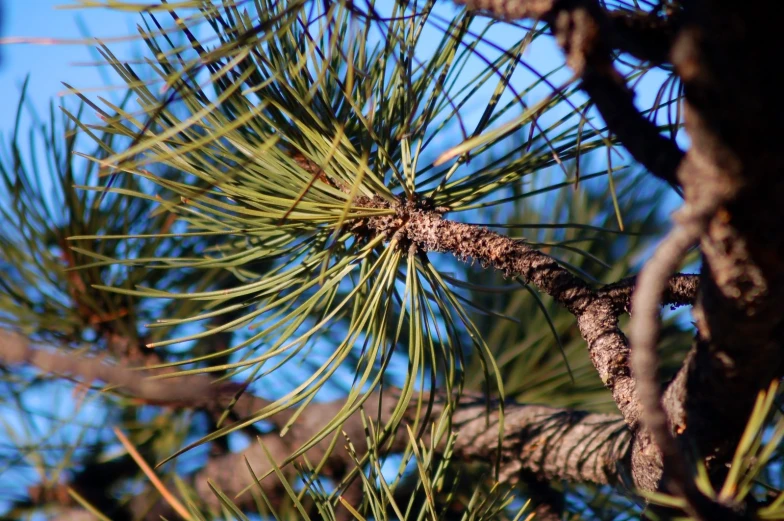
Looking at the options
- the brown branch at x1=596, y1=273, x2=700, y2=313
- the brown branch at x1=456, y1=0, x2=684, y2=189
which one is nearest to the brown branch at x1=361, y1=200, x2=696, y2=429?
the brown branch at x1=596, y1=273, x2=700, y2=313

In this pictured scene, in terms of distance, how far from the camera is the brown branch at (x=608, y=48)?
274 mm

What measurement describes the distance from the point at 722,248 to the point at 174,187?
34 cm

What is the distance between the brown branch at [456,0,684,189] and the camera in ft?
0.90

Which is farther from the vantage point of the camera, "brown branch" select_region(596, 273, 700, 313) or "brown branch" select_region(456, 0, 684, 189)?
"brown branch" select_region(596, 273, 700, 313)

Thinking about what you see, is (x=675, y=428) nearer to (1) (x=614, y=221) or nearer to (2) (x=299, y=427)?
(2) (x=299, y=427)

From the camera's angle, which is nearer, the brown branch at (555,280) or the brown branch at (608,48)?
the brown branch at (608,48)

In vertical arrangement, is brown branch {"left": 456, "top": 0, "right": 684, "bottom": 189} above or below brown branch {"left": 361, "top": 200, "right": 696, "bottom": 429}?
above

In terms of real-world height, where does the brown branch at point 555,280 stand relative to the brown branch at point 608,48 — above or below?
below

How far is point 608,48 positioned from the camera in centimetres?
28

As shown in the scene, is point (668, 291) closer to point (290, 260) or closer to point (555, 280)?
point (555, 280)

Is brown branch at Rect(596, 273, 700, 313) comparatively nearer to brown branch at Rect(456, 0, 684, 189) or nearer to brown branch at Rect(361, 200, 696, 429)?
brown branch at Rect(361, 200, 696, 429)

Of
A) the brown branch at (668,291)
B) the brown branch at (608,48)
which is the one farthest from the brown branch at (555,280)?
the brown branch at (608,48)

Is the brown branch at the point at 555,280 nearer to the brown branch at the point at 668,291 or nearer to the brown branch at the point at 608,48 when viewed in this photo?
the brown branch at the point at 668,291

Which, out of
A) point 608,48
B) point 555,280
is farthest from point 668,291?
point 608,48
